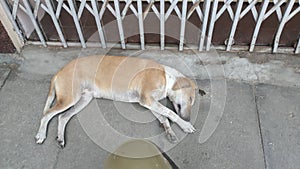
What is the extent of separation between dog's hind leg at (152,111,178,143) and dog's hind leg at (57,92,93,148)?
0.69m

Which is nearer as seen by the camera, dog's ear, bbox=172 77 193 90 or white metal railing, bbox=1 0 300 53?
dog's ear, bbox=172 77 193 90

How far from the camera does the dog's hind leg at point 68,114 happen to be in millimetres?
2999

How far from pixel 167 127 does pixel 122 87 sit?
0.57 meters

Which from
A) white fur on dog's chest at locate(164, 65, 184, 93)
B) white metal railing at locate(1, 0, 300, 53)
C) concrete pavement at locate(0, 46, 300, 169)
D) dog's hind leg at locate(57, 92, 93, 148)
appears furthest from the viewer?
white metal railing at locate(1, 0, 300, 53)

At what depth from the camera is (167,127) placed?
3.03 metres

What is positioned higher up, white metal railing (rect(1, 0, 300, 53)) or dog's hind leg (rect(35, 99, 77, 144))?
white metal railing (rect(1, 0, 300, 53))

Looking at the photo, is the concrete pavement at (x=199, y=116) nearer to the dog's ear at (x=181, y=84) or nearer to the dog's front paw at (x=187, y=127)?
the dog's front paw at (x=187, y=127)

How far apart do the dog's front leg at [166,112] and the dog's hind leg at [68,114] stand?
1.97 ft

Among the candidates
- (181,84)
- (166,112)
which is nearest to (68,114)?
(166,112)

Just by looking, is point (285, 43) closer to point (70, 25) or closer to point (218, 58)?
point (218, 58)

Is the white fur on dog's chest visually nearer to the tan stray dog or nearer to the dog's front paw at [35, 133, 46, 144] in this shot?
the tan stray dog

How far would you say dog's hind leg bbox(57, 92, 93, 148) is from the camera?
300 centimetres

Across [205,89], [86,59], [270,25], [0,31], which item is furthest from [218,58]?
[0,31]

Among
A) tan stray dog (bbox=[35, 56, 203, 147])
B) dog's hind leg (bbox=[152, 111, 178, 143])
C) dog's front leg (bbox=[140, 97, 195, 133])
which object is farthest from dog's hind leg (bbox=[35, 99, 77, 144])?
dog's hind leg (bbox=[152, 111, 178, 143])
